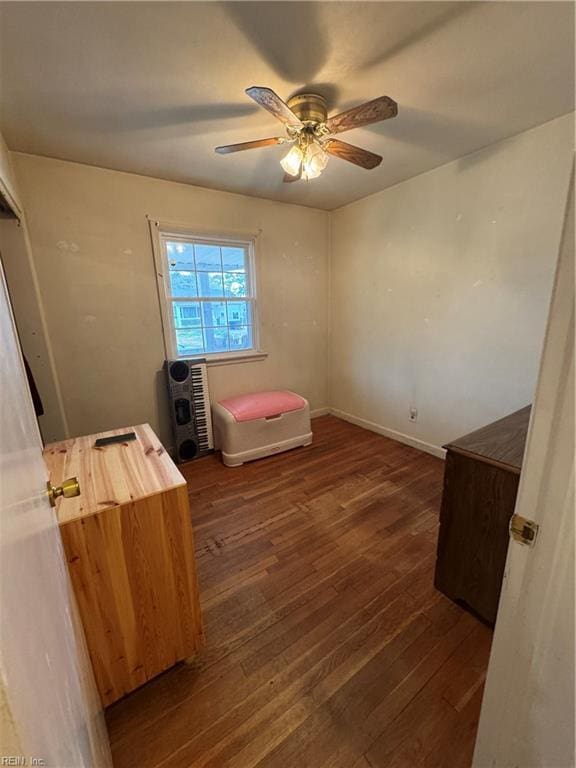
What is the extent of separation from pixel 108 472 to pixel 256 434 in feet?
5.82

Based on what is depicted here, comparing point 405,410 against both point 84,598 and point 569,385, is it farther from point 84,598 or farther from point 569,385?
point 84,598

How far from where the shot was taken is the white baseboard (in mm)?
2936

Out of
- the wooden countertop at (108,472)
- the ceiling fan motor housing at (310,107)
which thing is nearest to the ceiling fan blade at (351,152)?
the ceiling fan motor housing at (310,107)

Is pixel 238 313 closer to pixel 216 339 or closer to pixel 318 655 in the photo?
pixel 216 339

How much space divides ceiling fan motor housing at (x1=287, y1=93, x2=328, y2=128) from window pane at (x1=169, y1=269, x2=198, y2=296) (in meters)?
1.69

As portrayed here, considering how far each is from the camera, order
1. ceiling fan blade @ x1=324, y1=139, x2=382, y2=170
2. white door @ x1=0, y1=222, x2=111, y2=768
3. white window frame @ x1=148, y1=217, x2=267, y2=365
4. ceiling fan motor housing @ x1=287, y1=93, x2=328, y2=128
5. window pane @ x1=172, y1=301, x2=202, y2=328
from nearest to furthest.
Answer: white door @ x1=0, y1=222, x2=111, y2=768 < ceiling fan motor housing @ x1=287, y1=93, x2=328, y2=128 < ceiling fan blade @ x1=324, y1=139, x2=382, y2=170 < white window frame @ x1=148, y1=217, x2=267, y2=365 < window pane @ x1=172, y1=301, x2=202, y2=328

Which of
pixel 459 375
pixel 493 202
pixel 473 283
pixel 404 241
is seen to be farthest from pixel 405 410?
pixel 493 202

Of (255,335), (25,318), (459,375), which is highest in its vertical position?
(25,318)

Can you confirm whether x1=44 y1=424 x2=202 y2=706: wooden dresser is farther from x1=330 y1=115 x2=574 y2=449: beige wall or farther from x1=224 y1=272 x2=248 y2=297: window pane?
x1=330 y1=115 x2=574 y2=449: beige wall

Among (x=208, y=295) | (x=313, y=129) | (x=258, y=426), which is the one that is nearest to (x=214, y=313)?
(x=208, y=295)

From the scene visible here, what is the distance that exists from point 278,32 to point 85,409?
2732mm


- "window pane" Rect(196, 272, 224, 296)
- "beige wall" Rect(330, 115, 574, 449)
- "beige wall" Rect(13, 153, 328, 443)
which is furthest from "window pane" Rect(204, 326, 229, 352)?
"beige wall" Rect(330, 115, 574, 449)

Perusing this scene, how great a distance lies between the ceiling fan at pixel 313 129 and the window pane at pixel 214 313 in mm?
1538

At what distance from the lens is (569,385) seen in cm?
57
